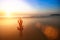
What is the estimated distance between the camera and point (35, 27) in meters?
1.44

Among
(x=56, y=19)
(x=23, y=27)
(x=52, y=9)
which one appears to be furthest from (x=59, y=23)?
(x=23, y=27)

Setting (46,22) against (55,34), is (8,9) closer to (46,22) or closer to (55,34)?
(46,22)

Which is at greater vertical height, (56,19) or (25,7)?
(25,7)

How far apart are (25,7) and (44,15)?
9.4 inches

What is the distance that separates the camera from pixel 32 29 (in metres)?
1.43

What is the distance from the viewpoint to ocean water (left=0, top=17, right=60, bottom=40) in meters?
1.42

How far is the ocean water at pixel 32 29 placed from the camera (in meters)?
1.42

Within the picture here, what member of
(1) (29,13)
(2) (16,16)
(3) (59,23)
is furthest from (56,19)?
(2) (16,16)

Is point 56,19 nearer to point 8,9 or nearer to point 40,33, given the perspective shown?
point 40,33

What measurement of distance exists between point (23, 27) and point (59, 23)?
0.42m

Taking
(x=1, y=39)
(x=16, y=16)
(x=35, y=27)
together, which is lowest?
(x=1, y=39)

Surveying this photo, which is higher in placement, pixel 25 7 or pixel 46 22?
pixel 25 7

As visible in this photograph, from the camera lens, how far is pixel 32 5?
144 cm

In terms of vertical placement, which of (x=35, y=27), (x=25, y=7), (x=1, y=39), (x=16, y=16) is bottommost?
(x=1, y=39)
